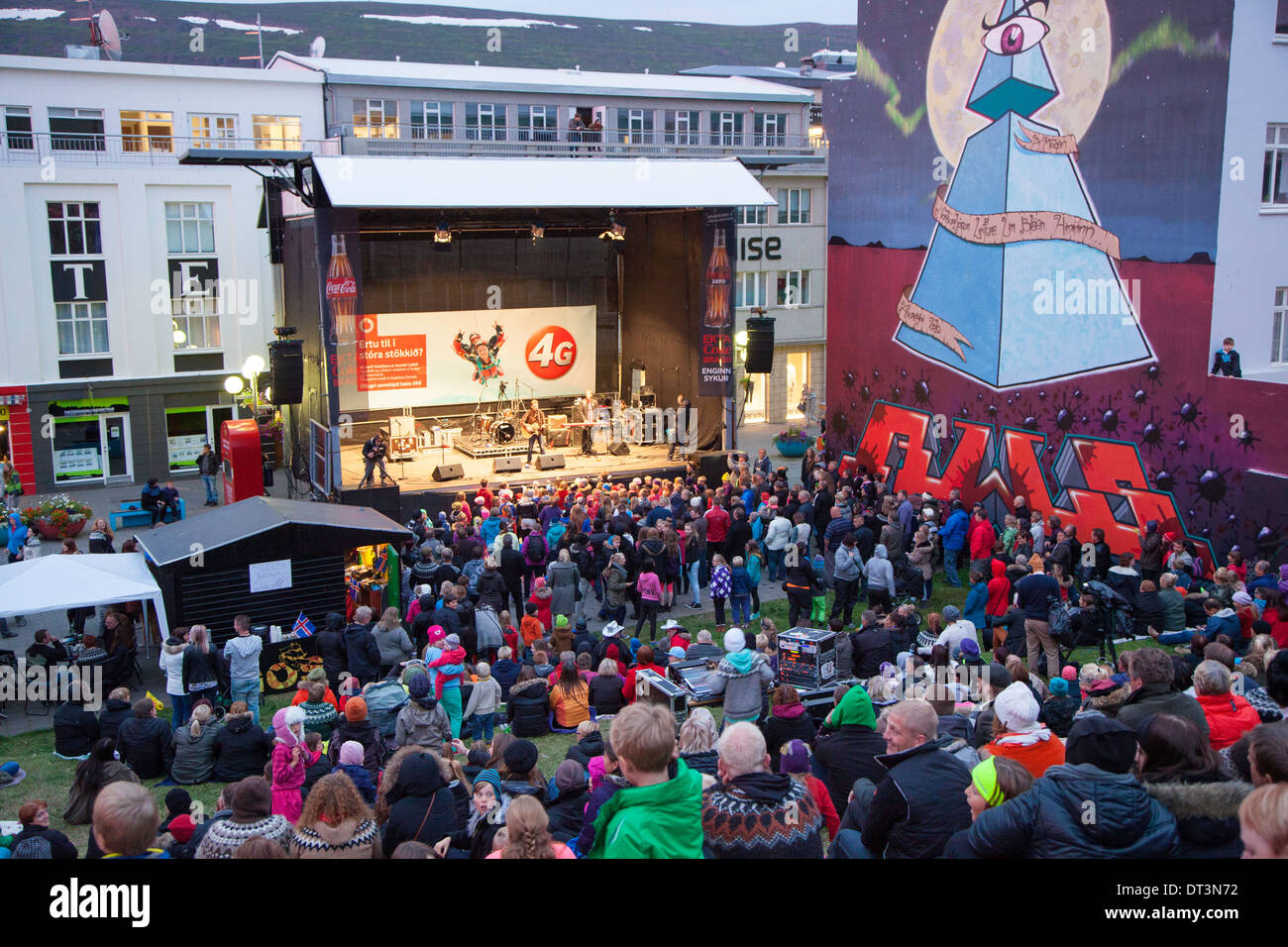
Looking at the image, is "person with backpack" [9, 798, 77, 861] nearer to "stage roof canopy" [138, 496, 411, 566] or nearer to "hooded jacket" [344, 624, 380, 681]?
"hooded jacket" [344, 624, 380, 681]

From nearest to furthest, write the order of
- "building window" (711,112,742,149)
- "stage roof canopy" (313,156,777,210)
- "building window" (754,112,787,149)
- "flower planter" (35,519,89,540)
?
"stage roof canopy" (313,156,777,210), "flower planter" (35,519,89,540), "building window" (711,112,742,149), "building window" (754,112,787,149)

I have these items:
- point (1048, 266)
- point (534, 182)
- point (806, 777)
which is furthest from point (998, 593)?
point (534, 182)

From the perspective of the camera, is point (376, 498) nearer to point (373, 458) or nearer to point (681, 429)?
point (373, 458)

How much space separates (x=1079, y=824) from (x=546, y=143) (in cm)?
2523

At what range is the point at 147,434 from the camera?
82.7 ft

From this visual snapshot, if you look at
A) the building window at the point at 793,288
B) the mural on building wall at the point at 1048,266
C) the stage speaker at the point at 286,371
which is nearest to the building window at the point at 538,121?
the building window at the point at 793,288

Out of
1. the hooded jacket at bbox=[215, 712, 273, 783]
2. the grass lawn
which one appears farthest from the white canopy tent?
the hooded jacket at bbox=[215, 712, 273, 783]

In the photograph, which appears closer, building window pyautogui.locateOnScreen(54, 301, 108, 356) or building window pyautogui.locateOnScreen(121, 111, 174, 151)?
building window pyautogui.locateOnScreen(54, 301, 108, 356)

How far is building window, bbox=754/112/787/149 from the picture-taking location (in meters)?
34.1

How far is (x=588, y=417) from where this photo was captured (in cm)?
2464

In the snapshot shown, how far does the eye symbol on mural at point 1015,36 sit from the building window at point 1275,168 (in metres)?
3.57

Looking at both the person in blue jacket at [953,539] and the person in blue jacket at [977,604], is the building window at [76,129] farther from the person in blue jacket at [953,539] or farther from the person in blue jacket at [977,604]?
the person in blue jacket at [977,604]

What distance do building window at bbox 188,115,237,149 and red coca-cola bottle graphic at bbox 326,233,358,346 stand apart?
29.3 ft
